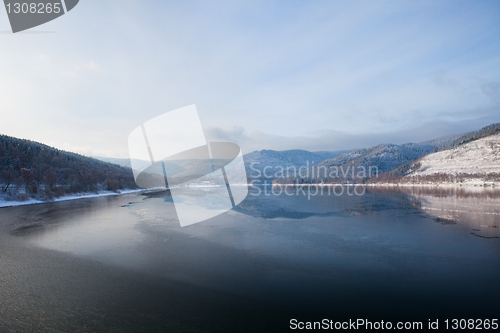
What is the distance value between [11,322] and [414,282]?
988 cm

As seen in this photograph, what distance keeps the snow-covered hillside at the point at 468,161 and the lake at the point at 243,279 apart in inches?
3158

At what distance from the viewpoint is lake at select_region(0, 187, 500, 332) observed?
539 centimetres

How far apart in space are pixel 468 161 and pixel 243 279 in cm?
10659

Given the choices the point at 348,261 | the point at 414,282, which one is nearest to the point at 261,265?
the point at 348,261

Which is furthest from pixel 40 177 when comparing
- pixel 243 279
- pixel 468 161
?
pixel 468 161

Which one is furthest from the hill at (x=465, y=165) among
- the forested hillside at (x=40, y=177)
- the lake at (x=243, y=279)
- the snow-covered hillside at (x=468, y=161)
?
the forested hillside at (x=40, y=177)

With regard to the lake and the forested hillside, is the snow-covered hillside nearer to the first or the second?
the lake

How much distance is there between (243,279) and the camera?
736 cm

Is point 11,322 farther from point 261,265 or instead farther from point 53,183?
point 53,183

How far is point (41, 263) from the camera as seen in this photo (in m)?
9.42

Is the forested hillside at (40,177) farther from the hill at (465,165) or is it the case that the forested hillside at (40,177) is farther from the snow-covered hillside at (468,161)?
the snow-covered hillside at (468,161)

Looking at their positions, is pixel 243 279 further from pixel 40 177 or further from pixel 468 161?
pixel 468 161

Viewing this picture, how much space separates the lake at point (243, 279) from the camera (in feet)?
17.7

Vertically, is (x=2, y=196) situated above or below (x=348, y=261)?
above
